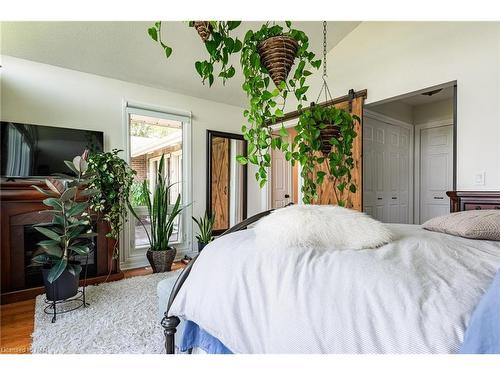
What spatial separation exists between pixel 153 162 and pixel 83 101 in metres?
1.04

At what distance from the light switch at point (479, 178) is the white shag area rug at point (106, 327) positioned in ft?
8.47

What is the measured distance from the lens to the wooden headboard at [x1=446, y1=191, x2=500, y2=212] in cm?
208

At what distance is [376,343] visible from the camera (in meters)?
0.61

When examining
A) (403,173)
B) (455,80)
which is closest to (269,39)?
(455,80)

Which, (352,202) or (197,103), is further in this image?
(197,103)

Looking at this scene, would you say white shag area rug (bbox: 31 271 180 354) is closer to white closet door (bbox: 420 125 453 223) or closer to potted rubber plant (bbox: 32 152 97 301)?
potted rubber plant (bbox: 32 152 97 301)

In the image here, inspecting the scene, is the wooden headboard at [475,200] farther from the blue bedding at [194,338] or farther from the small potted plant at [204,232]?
the small potted plant at [204,232]

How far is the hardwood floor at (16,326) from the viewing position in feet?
5.70

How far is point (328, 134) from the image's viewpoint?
2100 mm

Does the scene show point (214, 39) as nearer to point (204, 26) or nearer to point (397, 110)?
point (204, 26)

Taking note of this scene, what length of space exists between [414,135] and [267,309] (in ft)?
16.0

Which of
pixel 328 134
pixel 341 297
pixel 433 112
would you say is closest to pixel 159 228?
pixel 328 134

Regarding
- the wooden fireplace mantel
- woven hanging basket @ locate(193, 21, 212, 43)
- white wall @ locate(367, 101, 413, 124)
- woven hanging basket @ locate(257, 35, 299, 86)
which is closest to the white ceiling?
white wall @ locate(367, 101, 413, 124)
